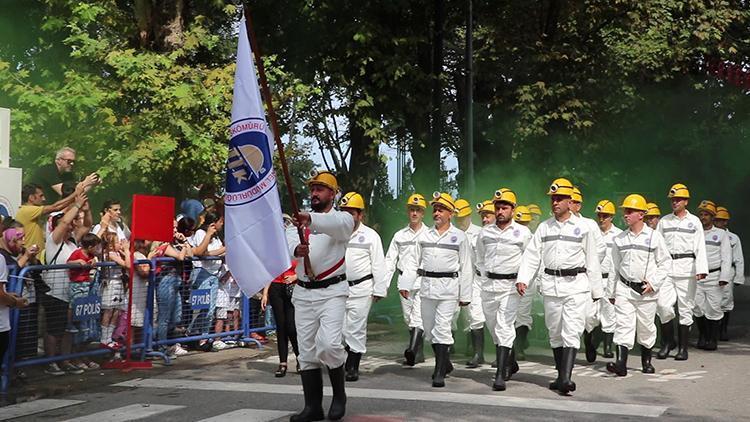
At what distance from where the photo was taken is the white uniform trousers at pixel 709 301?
1530 centimetres

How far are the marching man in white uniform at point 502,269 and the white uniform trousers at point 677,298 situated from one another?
2.38 meters

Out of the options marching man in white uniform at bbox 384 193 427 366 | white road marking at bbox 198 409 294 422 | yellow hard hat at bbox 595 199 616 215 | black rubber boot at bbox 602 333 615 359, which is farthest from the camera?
black rubber boot at bbox 602 333 615 359

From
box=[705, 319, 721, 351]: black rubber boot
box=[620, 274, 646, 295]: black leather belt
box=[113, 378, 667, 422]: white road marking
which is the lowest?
box=[113, 378, 667, 422]: white road marking

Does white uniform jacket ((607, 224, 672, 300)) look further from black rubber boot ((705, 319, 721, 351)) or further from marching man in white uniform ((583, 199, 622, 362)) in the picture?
black rubber boot ((705, 319, 721, 351))

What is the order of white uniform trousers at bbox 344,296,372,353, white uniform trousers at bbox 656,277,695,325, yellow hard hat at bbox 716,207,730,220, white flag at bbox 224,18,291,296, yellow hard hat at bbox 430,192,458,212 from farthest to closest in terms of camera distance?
yellow hard hat at bbox 716,207,730,220, white uniform trousers at bbox 656,277,695,325, yellow hard hat at bbox 430,192,458,212, white uniform trousers at bbox 344,296,372,353, white flag at bbox 224,18,291,296

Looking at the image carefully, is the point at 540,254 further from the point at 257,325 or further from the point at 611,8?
the point at 611,8

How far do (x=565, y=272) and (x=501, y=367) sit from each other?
3.84 feet

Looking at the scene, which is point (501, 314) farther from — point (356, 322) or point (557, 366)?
point (356, 322)

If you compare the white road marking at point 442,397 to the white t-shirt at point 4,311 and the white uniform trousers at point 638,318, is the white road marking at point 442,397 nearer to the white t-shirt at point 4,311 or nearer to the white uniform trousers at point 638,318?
the white t-shirt at point 4,311

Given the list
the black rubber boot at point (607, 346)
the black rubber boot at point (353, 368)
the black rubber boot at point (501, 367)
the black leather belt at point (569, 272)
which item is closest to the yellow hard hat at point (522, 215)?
the black rubber boot at point (607, 346)

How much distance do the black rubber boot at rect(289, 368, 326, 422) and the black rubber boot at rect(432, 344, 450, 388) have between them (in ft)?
7.45

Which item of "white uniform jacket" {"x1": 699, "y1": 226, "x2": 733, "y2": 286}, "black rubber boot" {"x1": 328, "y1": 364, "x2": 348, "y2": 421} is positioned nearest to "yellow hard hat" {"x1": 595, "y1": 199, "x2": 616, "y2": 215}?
"white uniform jacket" {"x1": 699, "y1": 226, "x2": 733, "y2": 286}

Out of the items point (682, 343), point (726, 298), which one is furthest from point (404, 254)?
point (726, 298)

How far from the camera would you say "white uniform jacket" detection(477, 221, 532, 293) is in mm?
11711
